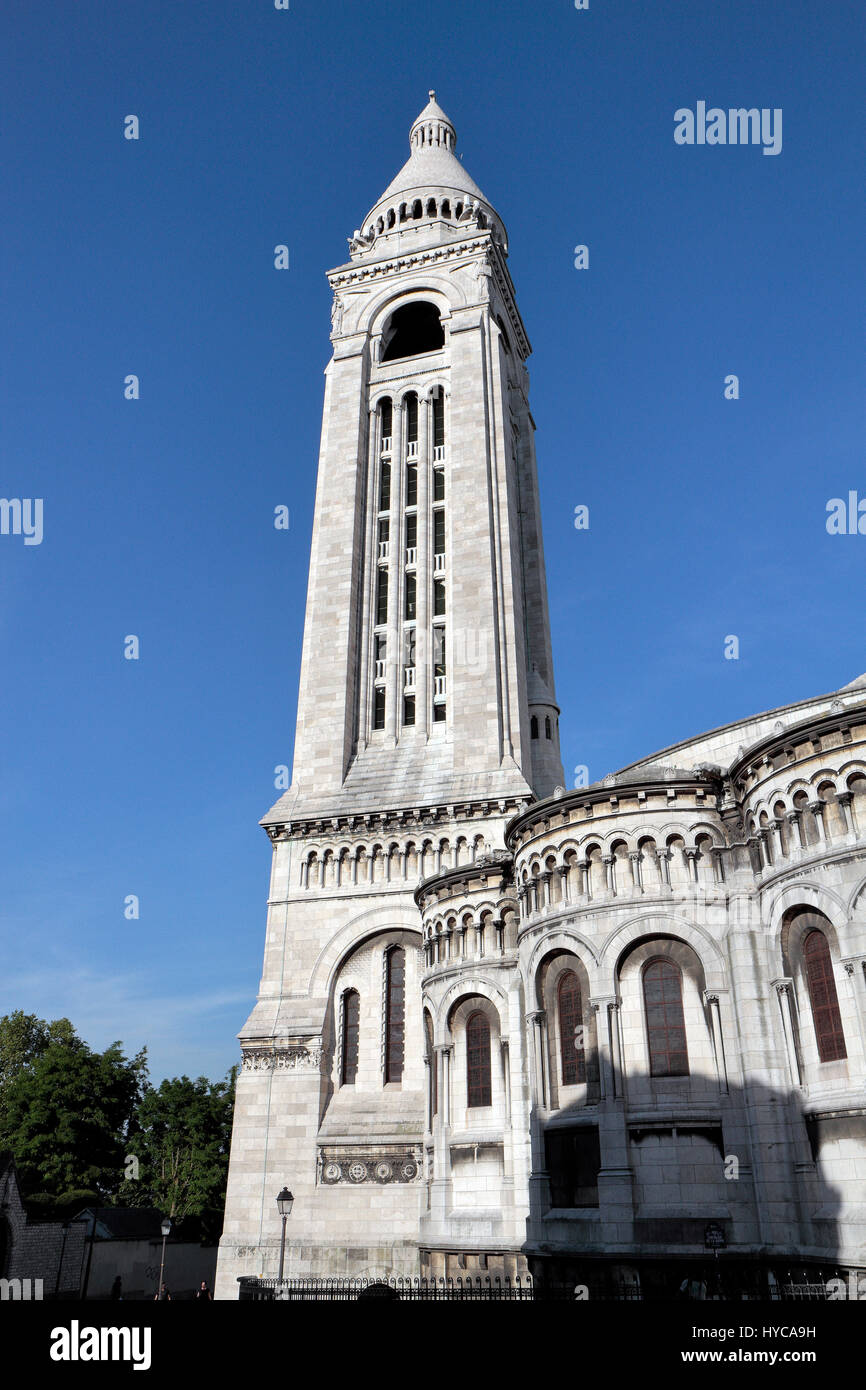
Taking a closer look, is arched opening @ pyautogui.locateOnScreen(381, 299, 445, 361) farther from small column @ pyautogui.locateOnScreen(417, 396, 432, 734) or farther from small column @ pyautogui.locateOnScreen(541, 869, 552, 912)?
small column @ pyautogui.locateOnScreen(541, 869, 552, 912)

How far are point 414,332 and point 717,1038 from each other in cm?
4851

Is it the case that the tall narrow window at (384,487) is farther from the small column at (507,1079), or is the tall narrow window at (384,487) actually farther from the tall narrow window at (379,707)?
the small column at (507,1079)

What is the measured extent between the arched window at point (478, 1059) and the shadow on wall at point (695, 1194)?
463 centimetres

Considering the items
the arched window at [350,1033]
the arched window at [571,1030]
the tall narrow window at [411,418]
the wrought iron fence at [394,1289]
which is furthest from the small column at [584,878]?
the tall narrow window at [411,418]

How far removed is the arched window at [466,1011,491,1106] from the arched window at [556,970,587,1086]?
420 cm

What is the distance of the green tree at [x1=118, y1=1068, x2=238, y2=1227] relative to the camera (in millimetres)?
62562

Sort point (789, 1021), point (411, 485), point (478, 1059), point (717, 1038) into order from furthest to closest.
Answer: point (411, 485), point (478, 1059), point (717, 1038), point (789, 1021)

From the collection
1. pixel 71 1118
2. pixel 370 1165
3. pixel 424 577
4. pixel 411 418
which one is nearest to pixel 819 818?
pixel 370 1165

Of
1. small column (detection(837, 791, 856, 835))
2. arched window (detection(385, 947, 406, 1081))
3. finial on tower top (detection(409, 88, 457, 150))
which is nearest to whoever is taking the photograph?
small column (detection(837, 791, 856, 835))

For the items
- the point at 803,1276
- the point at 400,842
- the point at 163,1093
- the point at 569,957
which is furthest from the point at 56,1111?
the point at 803,1276

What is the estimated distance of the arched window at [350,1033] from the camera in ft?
122

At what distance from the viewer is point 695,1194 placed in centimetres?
2222

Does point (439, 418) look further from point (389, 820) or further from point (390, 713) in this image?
point (389, 820)

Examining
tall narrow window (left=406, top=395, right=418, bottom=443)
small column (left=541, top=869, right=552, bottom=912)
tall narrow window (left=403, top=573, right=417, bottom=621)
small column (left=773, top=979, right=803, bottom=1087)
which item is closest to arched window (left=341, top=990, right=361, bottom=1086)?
small column (left=541, top=869, right=552, bottom=912)
